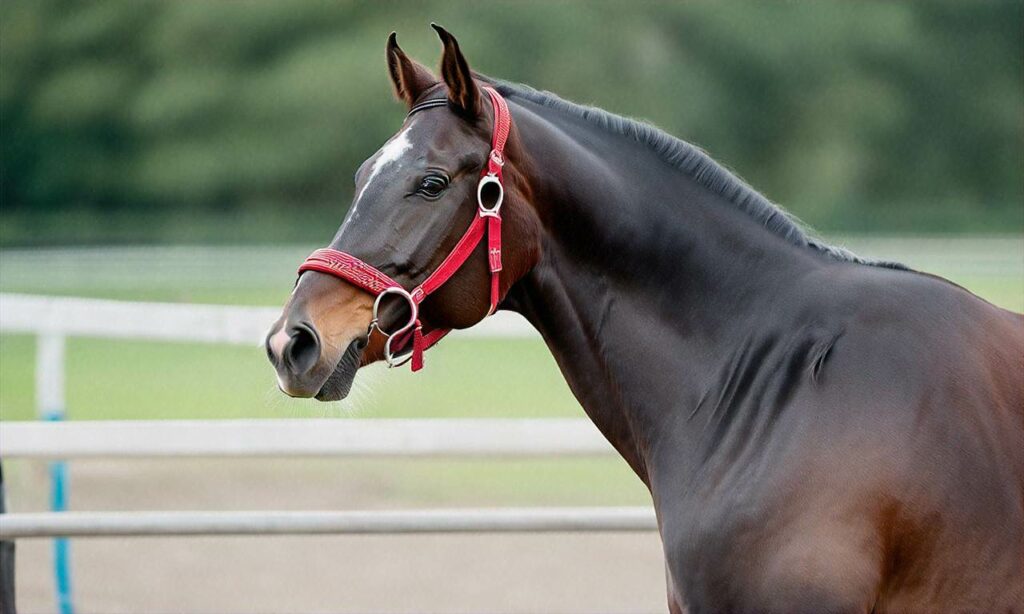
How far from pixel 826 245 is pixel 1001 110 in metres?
34.4

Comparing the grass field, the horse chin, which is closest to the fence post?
the grass field

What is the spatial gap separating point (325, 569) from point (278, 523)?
8.08 feet

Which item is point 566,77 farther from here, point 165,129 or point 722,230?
point 722,230

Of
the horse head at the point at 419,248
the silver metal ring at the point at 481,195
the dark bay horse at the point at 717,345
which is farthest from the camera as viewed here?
the silver metal ring at the point at 481,195

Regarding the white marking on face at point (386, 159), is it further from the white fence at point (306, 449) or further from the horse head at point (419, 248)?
the white fence at point (306, 449)

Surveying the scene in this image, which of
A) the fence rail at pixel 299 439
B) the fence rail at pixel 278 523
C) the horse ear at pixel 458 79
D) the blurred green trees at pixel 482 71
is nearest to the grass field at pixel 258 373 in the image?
the fence rail at pixel 299 439

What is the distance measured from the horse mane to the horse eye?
0.35m

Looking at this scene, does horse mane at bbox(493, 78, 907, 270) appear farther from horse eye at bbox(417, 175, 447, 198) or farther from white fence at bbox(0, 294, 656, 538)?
white fence at bbox(0, 294, 656, 538)

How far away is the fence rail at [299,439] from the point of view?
163 inches

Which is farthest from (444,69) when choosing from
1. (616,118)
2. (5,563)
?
(5,563)

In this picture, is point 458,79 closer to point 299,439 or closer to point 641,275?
point 641,275

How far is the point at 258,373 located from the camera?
15.1m

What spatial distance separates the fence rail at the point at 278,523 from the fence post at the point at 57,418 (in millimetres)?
1179

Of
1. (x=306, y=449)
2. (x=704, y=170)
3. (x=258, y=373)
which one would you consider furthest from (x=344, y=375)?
(x=258, y=373)
